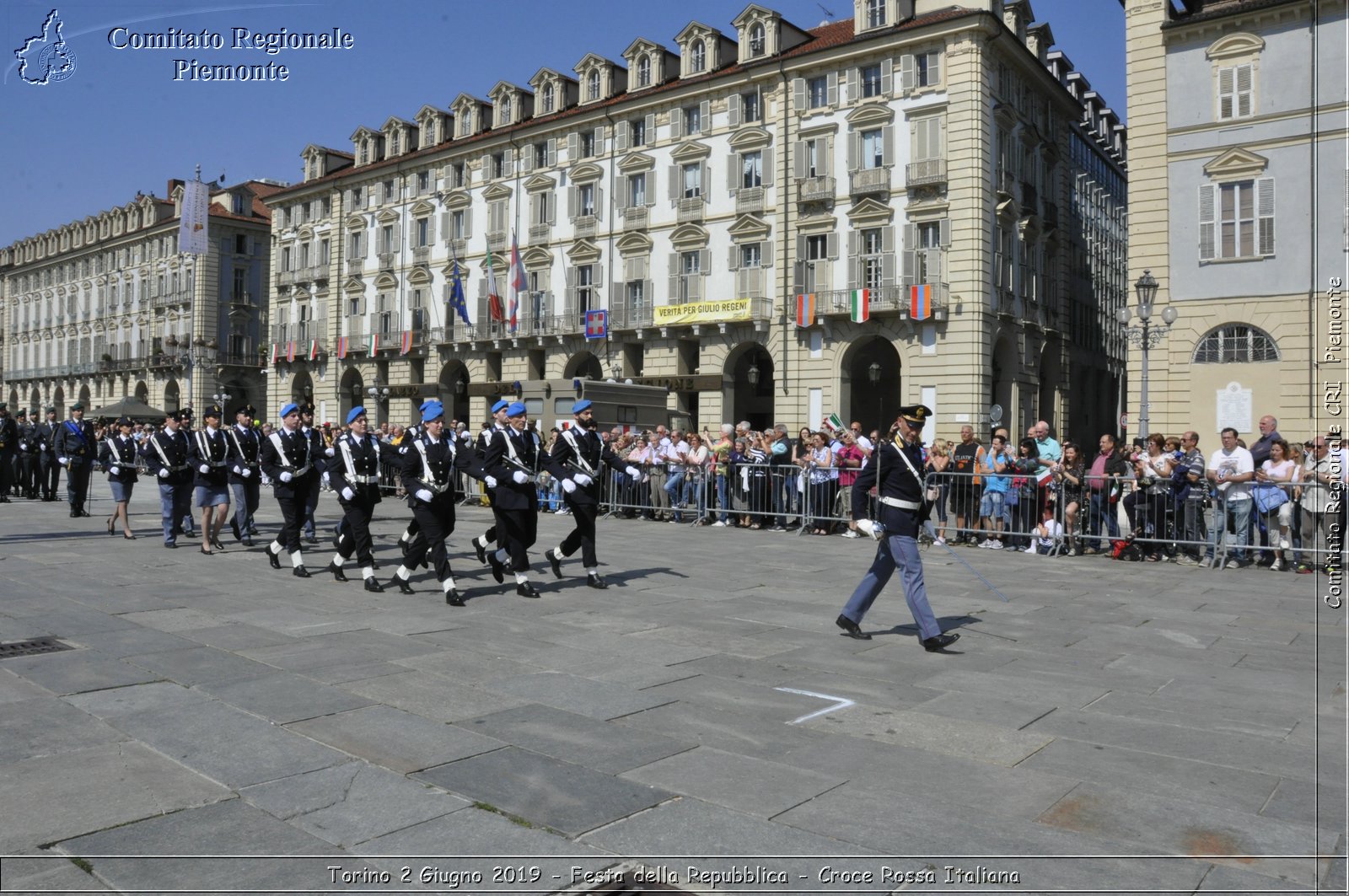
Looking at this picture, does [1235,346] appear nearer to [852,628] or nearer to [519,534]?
[852,628]

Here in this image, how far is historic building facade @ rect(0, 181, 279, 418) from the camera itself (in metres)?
68.9

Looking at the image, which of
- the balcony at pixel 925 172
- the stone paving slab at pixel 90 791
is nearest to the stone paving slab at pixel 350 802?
the stone paving slab at pixel 90 791

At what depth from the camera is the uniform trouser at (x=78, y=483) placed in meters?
19.2

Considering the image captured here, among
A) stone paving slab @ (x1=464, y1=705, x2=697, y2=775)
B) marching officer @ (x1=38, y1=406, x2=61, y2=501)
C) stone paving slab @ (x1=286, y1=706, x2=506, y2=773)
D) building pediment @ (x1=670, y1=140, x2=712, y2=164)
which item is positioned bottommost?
stone paving slab @ (x1=464, y1=705, x2=697, y2=775)

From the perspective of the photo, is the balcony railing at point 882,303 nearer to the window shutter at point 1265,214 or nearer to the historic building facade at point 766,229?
the historic building facade at point 766,229

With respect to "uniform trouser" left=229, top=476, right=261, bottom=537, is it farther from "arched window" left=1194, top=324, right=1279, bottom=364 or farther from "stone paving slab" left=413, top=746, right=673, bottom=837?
"arched window" left=1194, top=324, right=1279, bottom=364

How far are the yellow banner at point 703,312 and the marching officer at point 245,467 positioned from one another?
25.2 meters

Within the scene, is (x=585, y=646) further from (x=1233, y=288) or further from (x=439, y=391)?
(x=439, y=391)

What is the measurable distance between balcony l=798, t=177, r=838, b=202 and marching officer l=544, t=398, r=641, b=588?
2694 centimetres

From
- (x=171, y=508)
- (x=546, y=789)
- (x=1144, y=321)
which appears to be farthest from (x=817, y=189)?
(x=546, y=789)

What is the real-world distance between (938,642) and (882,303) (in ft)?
91.8

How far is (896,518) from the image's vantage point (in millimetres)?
8375

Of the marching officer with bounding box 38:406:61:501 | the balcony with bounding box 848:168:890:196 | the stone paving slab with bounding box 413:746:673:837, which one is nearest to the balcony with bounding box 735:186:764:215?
the balcony with bounding box 848:168:890:196

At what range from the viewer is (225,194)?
7144 centimetres
